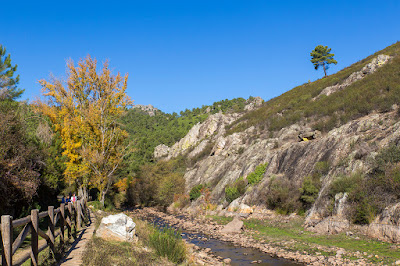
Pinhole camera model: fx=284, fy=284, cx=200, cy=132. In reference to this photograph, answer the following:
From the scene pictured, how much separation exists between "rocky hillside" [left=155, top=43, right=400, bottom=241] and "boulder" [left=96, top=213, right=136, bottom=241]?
11048 mm

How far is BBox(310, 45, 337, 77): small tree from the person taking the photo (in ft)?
201

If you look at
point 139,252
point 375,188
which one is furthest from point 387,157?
point 139,252

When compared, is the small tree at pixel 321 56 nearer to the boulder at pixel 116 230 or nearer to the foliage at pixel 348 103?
the foliage at pixel 348 103

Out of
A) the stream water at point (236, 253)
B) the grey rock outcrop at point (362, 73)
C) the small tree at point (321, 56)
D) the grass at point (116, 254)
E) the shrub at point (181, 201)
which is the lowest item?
the stream water at point (236, 253)

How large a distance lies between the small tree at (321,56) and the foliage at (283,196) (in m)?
45.0

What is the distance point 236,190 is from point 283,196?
7.06 m

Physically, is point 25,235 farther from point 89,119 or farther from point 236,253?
point 89,119

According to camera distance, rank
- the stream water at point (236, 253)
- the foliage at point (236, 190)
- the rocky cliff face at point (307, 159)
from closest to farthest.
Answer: the stream water at point (236, 253), the rocky cliff face at point (307, 159), the foliage at point (236, 190)

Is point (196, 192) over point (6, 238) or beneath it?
beneath

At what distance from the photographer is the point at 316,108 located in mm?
36031

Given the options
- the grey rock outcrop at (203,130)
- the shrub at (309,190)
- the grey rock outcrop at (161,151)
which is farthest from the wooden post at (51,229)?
the grey rock outcrop at (161,151)

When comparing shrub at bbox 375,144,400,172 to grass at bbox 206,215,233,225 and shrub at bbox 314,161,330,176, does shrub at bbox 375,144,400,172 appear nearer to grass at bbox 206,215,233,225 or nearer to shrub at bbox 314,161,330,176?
shrub at bbox 314,161,330,176

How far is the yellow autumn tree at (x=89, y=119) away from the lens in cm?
2381

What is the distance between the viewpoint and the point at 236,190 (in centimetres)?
2920
